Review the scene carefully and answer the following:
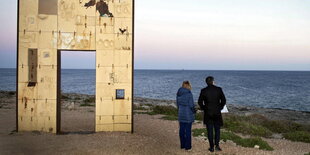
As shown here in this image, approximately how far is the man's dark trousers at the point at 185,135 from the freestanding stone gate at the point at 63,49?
2974mm

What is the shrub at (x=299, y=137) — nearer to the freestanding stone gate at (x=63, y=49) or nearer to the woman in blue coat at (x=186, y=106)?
the woman in blue coat at (x=186, y=106)

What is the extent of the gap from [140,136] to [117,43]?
11.7ft

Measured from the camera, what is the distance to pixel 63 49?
11008 millimetres

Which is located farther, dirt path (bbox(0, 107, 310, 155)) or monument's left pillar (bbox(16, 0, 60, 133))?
monument's left pillar (bbox(16, 0, 60, 133))

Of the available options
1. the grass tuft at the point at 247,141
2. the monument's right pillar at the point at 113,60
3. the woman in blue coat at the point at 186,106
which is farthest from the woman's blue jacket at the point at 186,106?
the monument's right pillar at the point at 113,60

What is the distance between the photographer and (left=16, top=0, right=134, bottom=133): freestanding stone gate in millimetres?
11016

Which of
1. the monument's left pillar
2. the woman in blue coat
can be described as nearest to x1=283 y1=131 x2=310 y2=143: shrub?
the woman in blue coat

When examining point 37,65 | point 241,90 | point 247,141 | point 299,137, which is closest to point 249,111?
point 299,137

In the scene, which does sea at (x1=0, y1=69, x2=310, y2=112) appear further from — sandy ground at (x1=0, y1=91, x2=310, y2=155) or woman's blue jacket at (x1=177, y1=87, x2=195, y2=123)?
woman's blue jacket at (x1=177, y1=87, x2=195, y2=123)

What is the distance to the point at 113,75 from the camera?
11250 millimetres

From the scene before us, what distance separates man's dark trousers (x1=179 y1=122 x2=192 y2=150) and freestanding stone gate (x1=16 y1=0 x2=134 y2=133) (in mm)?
2974

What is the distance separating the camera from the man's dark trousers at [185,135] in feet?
28.7

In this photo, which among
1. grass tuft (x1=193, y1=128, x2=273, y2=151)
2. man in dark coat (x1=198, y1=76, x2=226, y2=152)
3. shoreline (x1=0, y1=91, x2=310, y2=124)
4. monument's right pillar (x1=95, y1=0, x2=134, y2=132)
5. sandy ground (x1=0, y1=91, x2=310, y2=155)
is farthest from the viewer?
shoreline (x1=0, y1=91, x2=310, y2=124)

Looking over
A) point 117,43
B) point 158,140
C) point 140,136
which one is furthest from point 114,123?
point 117,43
